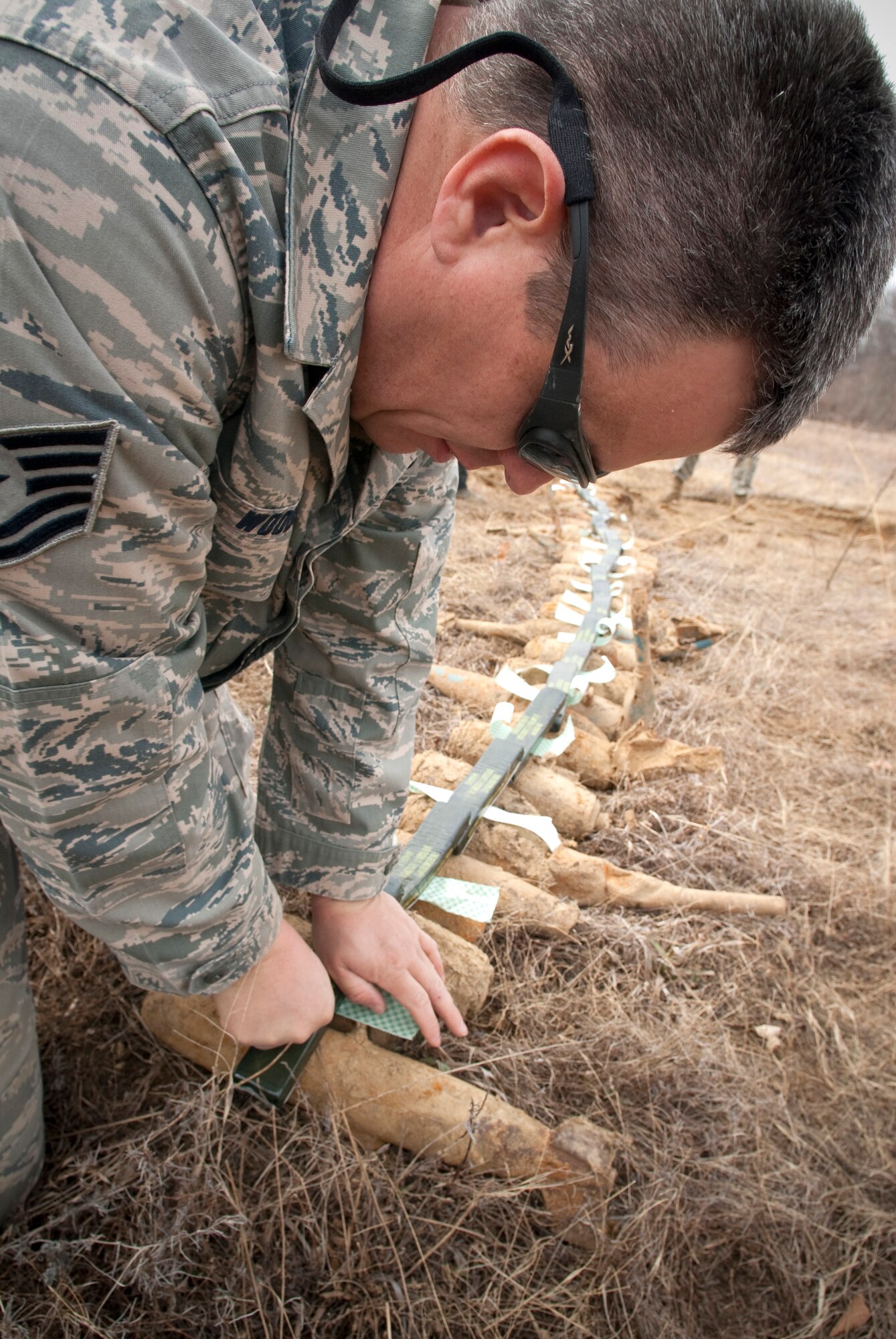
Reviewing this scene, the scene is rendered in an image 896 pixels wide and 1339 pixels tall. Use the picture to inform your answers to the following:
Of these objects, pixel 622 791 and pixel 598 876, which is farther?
pixel 622 791

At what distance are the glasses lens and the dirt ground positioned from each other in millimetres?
1249

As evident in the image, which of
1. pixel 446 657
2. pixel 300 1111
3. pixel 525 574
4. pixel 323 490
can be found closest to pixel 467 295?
pixel 323 490

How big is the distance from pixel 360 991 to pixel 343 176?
1.43 m

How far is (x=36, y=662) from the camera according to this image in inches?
35.7

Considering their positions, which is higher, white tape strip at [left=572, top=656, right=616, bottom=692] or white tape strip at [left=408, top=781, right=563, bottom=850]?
white tape strip at [left=572, top=656, right=616, bottom=692]

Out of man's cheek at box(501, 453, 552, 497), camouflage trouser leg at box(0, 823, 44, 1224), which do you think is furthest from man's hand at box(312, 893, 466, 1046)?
man's cheek at box(501, 453, 552, 497)

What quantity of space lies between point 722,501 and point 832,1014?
9.92 meters

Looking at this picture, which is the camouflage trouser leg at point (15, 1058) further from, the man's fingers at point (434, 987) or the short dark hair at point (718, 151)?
the short dark hair at point (718, 151)

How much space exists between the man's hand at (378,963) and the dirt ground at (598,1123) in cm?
18

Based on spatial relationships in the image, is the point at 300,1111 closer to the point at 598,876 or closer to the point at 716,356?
the point at 598,876

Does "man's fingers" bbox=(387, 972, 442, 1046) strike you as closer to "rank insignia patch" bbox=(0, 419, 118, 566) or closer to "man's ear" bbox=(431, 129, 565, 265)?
"rank insignia patch" bbox=(0, 419, 118, 566)

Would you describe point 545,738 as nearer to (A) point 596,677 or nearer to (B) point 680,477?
(A) point 596,677

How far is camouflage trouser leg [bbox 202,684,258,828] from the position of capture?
138 cm

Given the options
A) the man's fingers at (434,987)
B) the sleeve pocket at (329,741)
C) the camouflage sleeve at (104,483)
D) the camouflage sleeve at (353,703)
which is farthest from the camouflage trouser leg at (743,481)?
the camouflage sleeve at (104,483)
